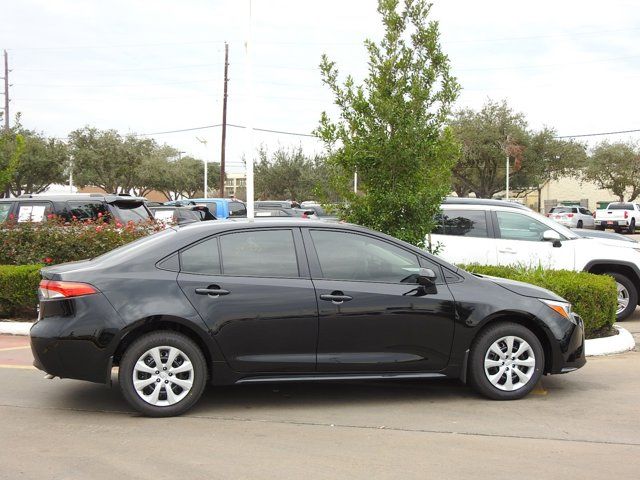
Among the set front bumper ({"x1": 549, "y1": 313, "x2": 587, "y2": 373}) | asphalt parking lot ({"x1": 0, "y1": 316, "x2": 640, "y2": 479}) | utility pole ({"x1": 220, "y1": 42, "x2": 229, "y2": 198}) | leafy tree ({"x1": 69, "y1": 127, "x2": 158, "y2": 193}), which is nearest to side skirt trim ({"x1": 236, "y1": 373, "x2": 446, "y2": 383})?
asphalt parking lot ({"x1": 0, "y1": 316, "x2": 640, "y2": 479})

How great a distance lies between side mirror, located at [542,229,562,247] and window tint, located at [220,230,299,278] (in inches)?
228

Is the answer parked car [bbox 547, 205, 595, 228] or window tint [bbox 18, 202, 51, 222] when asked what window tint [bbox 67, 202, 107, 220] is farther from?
parked car [bbox 547, 205, 595, 228]

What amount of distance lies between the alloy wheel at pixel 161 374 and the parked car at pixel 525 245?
5531mm

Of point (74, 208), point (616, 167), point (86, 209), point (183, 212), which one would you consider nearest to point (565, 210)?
point (616, 167)

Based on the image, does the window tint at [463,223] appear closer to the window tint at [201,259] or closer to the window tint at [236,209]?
the window tint at [201,259]

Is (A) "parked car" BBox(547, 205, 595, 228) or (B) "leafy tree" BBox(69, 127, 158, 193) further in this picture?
(B) "leafy tree" BBox(69, 127, 158, 193)

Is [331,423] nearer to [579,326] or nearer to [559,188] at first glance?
[579,326]

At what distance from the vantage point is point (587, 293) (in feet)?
27.4

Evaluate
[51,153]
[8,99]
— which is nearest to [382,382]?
[51,153]

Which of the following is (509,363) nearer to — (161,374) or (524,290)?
(524,290)

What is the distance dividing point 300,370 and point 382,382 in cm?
143

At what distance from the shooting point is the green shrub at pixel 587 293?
8.34 metres

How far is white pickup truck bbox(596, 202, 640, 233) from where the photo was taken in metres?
39.6

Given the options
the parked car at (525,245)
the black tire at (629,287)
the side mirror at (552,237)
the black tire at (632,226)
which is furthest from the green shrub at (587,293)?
the black tire at (632,226)
